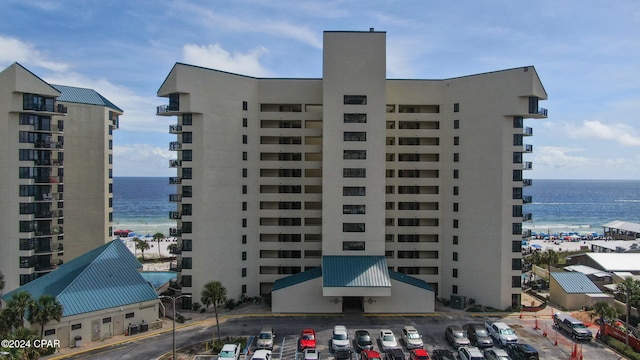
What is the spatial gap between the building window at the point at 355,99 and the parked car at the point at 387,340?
3044 cm

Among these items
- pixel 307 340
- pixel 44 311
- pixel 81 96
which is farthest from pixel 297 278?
pixel 81 96

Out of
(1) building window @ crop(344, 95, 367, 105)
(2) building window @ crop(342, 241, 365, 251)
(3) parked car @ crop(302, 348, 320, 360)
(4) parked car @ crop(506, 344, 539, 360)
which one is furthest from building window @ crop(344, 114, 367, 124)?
(4) parked car @ crop(506, 344, 539, 360)

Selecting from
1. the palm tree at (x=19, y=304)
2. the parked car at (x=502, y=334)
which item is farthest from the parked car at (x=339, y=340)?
the palm tree at (x=19, y=304)

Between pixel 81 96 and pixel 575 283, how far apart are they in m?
81.3

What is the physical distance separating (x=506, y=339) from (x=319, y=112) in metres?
39.5

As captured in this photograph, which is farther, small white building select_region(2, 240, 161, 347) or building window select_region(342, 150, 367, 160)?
building window select_region(342, 150, 367, 160)

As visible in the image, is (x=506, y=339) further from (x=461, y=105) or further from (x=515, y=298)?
(x=461, y=105)

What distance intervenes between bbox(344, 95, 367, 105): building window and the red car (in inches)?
1217

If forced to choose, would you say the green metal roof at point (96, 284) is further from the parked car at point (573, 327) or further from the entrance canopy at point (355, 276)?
the parked car at point (573, 327)

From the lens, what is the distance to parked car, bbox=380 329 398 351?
4360 centimetres

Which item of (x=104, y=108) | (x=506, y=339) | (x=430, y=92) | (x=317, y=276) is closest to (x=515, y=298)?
(x=506, y=339)

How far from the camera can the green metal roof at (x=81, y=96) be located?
222 ft

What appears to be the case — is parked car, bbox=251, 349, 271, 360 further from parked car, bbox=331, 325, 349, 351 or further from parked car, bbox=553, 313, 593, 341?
parked car, bbox=553, 313, 593, 341

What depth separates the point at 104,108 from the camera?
229 ft
